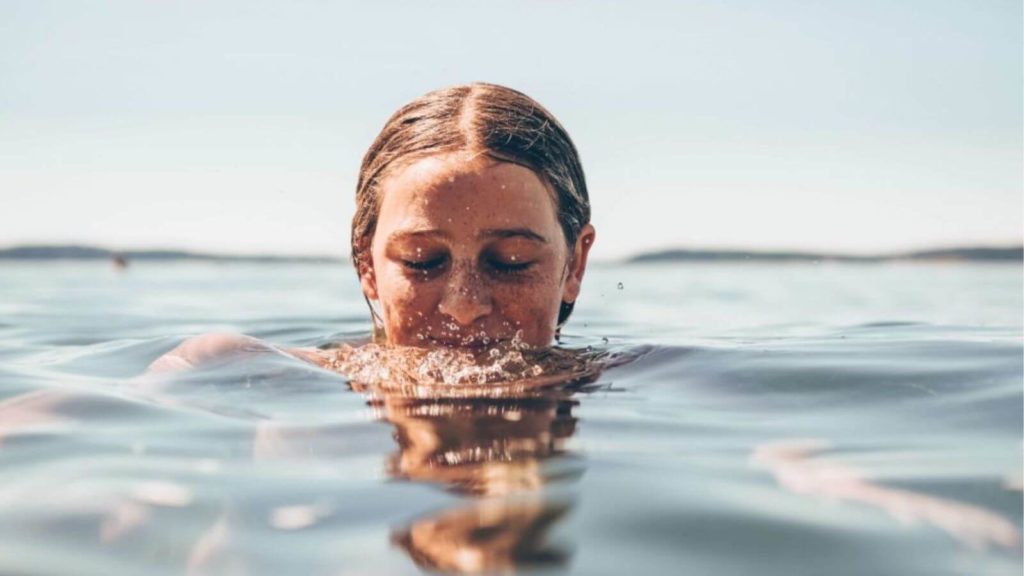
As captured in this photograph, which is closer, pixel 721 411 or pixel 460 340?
pixel 721 411

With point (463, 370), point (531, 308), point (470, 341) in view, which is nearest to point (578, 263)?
point (531, 308)

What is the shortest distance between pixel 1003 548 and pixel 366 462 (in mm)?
1407

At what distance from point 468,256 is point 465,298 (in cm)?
19

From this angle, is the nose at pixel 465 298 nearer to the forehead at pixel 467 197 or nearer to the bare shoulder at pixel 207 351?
the forehead at pixel 467 197

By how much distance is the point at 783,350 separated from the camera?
4.57 metres

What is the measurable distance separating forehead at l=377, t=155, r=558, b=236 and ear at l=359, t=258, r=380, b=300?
0.34 meters

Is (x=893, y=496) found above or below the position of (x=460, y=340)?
below

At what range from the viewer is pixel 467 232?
12.2 feet

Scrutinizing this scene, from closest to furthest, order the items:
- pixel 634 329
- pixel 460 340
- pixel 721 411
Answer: pixel 721 411 < pixel 460 340 < pixel 634 329

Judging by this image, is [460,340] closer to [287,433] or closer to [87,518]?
[287,433]

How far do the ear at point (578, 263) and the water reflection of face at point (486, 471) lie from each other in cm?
124

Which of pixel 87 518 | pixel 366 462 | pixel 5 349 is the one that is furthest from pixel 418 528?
pixel 5 349

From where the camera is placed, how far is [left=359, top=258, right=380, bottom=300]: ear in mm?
4387

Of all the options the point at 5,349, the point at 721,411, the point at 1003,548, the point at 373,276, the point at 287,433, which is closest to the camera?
the point at 1003,548
